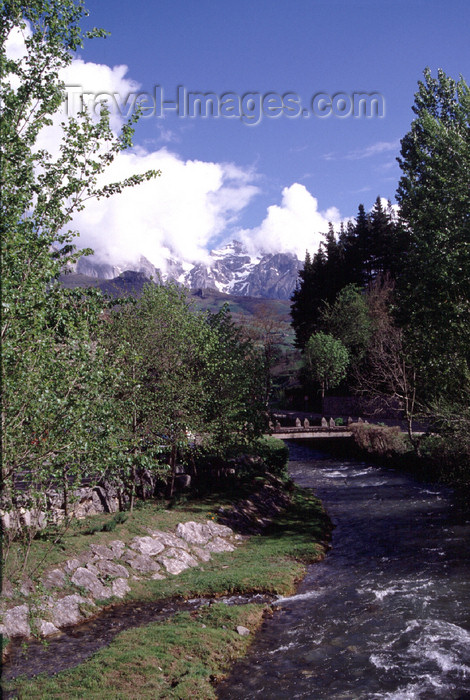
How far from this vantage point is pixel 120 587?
18.1m

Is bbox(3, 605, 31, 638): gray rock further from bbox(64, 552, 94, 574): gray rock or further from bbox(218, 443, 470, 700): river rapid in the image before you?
bbox(218, 443, 470, 700): river rapid

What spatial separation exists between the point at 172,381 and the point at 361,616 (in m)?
13.4

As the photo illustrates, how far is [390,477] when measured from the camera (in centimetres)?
4050

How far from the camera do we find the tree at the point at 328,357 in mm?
70688

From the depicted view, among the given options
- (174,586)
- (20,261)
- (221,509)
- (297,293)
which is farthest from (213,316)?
(297,293)

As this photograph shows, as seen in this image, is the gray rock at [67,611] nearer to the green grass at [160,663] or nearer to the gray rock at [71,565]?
the gray rock at [71,565]

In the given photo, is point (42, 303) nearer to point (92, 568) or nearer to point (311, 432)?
point (92, 568)

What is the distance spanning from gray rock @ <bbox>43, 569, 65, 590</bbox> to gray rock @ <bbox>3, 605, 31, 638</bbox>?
154 centimetres

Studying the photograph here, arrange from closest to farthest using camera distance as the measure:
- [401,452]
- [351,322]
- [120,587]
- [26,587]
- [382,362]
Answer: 1. [26,587]
2. [120,587]
3. [401,452]
4. [382,362]
5. [351,322]

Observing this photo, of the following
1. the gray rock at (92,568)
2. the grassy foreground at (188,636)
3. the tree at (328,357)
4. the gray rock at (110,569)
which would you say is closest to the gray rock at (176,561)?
the grassy foreground at (188,636)

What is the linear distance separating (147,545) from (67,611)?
509cm

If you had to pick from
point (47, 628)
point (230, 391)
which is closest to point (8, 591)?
point (47, 628)

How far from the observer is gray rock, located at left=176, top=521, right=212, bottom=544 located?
2274 centimetres

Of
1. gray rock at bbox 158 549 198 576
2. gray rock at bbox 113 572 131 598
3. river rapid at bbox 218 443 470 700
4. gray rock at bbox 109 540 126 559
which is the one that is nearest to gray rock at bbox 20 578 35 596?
gray rock at bbox 113 572 131 598
